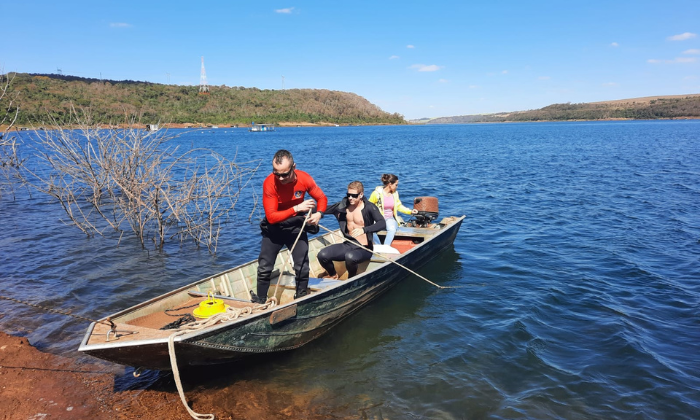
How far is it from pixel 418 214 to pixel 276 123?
142 metres

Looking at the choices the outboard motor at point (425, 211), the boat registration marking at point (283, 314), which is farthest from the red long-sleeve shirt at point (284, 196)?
the outboard motor at point (425, 211)

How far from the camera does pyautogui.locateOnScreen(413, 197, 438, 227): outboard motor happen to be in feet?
37.8

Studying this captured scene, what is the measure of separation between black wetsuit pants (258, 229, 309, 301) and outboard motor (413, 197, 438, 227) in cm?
559

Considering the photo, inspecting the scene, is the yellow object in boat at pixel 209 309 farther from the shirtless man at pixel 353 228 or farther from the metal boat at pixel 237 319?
the shirtless man at pixel 353 228

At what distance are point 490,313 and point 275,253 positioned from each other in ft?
14.8

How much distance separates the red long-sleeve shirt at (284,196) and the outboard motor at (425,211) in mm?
5635

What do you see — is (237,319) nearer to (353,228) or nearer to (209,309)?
(209,309)

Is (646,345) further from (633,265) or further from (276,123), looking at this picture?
(276,123)

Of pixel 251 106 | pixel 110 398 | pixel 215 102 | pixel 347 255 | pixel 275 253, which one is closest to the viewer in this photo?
pixel 110 398

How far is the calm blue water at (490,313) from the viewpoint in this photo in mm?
5684

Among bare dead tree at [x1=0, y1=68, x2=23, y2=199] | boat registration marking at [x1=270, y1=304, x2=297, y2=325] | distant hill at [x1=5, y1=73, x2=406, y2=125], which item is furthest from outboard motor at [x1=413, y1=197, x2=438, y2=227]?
distant hill at [x1=5, y1=73, x2=406, y2=125]

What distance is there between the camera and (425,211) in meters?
11.7

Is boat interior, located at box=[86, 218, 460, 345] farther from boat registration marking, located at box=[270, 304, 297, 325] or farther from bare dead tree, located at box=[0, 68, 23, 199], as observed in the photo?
bare dead tree, located at box=[0, 68, 23, 199]

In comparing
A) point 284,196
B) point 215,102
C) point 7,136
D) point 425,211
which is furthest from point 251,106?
point 284,196
